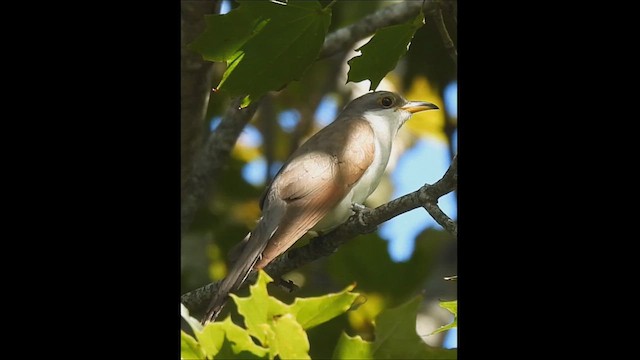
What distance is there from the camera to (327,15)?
2.00 m

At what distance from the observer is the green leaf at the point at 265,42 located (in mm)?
1981

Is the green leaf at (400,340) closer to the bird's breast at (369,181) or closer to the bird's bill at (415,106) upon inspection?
the bird's breast at (369,181)

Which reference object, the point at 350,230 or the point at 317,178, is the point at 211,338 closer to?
the point at 350,230

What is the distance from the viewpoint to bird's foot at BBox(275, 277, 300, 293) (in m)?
2.30

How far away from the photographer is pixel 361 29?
11.9ft

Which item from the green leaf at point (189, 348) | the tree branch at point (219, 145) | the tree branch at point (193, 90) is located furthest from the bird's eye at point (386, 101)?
the green leaf at point (189, 348)

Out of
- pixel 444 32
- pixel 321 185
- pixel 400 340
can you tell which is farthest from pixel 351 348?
pixel 321 185

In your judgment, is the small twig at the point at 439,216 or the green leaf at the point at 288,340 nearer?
the green leaf at the point at 288,340

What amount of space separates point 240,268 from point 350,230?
41 cm

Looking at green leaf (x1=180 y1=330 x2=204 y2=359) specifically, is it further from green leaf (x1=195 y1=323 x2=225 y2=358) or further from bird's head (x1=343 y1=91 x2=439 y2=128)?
bird's head (x1=343 y1=91 x2=439 y2=128)

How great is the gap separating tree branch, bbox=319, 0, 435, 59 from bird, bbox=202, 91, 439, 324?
0.34 metres

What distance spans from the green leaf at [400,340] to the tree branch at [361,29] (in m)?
2.08

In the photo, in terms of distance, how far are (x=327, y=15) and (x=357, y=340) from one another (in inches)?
30.7

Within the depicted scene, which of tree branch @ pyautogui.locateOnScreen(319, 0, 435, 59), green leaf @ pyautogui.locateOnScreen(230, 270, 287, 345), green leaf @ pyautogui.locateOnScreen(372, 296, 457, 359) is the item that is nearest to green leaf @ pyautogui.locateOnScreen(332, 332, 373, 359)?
green leaf @ pyautogui.locateOnScreen(372, 296, 457, 359)
